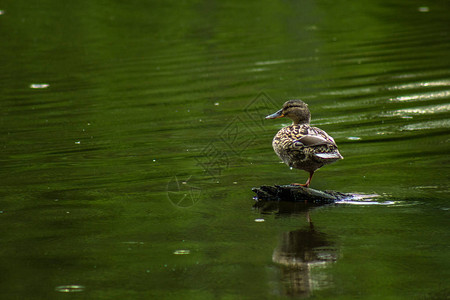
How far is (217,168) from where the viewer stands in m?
8.84

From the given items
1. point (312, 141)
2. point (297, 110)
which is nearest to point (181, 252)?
point (312, 141)

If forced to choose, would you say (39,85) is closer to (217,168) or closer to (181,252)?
(217,168)

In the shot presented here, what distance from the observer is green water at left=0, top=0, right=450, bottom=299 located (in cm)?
549

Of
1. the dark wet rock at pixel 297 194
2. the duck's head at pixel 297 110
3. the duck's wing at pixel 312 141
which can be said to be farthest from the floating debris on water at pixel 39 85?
the duck's wing at pixel 312 141

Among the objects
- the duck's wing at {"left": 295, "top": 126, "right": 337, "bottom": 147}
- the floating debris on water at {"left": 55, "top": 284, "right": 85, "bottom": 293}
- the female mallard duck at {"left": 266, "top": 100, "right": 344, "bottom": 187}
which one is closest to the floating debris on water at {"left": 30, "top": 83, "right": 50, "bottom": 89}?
the female mallard duck at {"left": 266, "top": 100, "right": 344, "bottom": 187}

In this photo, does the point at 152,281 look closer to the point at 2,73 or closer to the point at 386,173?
the point at 386,173

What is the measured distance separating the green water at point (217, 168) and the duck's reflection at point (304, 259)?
0.7 inches

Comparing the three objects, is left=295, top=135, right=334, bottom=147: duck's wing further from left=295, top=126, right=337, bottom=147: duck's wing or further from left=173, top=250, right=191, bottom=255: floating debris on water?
left=173, top=250, right=191, bottom=255: floating debris on water

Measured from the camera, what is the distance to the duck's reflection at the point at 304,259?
517 cm

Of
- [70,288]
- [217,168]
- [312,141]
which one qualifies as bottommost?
[70,288]

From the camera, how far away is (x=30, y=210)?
7.28 m

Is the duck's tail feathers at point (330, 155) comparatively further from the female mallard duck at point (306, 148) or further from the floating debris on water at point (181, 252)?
the floating debris on water at point (181, 252)

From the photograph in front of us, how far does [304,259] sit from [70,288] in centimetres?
173

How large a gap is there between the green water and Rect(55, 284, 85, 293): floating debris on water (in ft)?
0.05
